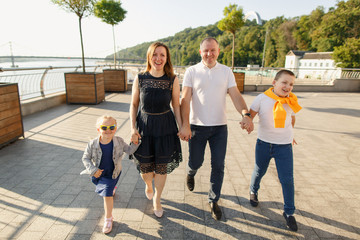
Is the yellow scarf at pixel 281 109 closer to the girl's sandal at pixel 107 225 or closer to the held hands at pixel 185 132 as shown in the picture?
the held hands at pixel 185 132

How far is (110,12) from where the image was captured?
11641mm

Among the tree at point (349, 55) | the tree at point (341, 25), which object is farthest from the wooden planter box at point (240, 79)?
the tree at point (341, 25)

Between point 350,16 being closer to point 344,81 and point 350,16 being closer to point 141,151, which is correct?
point 344,81

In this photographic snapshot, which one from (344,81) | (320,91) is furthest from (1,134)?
(344,81)

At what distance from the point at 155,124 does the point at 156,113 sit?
11 centimetres

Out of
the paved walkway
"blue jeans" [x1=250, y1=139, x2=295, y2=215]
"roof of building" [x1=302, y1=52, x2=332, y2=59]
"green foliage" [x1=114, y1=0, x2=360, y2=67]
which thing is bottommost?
the paved walkway

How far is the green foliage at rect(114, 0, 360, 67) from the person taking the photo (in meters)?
51.7

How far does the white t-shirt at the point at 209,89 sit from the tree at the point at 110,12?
10819 mm

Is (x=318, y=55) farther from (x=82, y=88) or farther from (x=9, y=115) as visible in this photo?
(x=9, y=115)

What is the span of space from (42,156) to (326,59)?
213 ft

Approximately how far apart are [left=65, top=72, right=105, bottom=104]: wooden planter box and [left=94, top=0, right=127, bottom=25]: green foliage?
472 cm

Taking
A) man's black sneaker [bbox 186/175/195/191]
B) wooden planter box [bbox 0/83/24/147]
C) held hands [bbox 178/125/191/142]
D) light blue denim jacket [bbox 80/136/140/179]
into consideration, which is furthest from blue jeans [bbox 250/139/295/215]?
wooden planter box [bbox 0/83/24/147]

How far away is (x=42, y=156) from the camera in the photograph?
388 centimetres

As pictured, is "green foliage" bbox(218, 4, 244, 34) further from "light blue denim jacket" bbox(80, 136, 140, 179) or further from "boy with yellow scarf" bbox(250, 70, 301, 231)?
"light blue denim jacket" bbox(80, 136, 140, 179)
